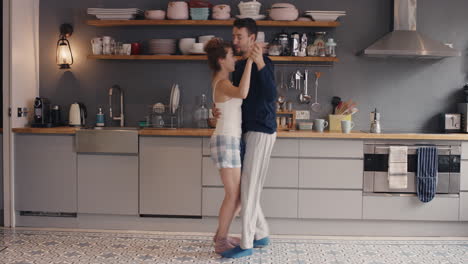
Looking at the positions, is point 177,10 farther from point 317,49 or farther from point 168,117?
point 317,49

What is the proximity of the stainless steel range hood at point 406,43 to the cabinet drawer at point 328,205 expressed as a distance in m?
1.28

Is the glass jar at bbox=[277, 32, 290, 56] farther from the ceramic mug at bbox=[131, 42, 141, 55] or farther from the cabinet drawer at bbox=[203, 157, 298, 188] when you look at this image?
the ceramic mug at bbox=[131, 42, 141, 55]

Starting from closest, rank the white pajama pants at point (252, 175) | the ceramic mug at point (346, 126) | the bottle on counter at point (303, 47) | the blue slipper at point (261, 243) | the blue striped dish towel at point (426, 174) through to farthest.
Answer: the white pajama pants at point (252, 175) → the blue slipper at point (261, 243) → the blue striped dish towel at point (426, 174) → the ceramic mug at point (346, 126) → the bottle on counter at point (303, 47)

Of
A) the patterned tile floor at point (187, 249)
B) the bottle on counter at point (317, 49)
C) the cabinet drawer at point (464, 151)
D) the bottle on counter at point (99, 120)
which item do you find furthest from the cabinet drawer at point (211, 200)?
the cabinet drawer at point (464, 151)

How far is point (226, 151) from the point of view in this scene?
136 inches

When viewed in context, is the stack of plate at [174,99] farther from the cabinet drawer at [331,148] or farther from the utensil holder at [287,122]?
the cabinet drawer at [331,148]

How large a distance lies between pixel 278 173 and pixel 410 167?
1088 millimetres

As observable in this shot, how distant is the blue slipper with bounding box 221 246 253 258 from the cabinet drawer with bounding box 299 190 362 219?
0.85 m

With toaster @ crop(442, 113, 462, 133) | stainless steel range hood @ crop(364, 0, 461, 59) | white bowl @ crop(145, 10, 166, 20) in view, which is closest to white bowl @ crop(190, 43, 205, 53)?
white bowl @ crop(145, 10, 166, 20)

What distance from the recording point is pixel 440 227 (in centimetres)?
433

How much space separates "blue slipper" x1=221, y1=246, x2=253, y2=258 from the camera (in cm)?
358

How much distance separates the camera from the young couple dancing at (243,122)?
135 inches

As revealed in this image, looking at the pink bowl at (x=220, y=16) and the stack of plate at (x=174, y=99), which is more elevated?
the pink bowl at (x=220, y=16)

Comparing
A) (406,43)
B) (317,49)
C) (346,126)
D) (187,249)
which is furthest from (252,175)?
(406,43)
